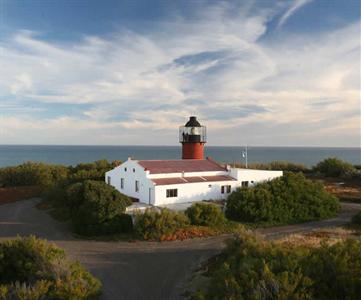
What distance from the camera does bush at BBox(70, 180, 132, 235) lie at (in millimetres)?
17281

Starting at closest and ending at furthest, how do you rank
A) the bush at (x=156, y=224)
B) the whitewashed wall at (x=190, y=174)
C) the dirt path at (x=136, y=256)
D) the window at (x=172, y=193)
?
the dirt path at (x=136, y=256) → the bush at (x=156, y=224) → the window at (x=172, y=193) → the whitewashed wall at (x=190, y=174)

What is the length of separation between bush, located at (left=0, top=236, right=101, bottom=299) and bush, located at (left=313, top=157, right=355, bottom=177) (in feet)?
107

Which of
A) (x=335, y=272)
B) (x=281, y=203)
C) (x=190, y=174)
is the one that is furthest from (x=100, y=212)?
(x=335, y=272)

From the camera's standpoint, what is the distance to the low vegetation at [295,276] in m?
8.26

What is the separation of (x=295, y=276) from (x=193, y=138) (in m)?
19.8

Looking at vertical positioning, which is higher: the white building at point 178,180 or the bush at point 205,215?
the white building at point 178,180

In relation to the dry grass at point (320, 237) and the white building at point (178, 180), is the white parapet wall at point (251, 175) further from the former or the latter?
the dry grass at point (320, 237)

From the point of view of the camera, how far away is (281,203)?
806 inches

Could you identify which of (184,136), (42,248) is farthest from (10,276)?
(184,136)

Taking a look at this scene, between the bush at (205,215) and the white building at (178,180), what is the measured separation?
264 centimetres

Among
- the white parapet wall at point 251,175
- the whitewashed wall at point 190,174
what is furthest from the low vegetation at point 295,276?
the white parapet wall at point 251,175

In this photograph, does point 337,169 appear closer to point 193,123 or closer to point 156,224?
point 193,123

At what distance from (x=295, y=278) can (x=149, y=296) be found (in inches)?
174

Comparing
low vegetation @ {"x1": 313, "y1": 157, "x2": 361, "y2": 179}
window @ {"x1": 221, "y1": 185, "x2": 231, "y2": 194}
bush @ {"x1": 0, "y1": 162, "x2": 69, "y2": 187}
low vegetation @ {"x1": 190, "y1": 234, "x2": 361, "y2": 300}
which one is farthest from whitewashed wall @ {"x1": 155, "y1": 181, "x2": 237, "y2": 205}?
low vegetation @ {"x1": 313, "y1": 157, "x2": 361, "y2": 179}
